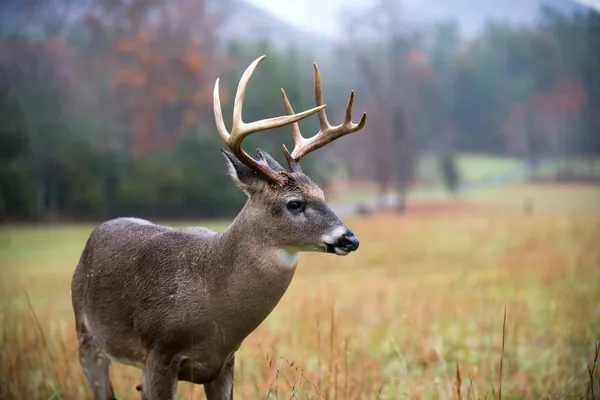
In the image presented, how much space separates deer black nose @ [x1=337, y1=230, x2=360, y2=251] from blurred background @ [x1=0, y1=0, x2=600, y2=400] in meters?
3.10

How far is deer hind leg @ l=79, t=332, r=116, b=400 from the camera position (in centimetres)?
259

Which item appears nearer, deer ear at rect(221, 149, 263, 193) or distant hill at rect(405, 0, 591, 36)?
deer ear at rect(221, 149, 263, 193)

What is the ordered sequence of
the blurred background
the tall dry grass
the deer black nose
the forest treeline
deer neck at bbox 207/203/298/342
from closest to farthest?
1. the deer black nose
2. deer neck at bbox 207/203/298/342
3. the tall dry grass
4. the blurred background
5. the forest treeline

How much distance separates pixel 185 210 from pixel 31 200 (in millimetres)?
1640

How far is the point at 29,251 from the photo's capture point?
645 cm

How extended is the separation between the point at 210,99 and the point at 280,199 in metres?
5.86

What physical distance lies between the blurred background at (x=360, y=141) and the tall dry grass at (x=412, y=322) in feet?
0.13

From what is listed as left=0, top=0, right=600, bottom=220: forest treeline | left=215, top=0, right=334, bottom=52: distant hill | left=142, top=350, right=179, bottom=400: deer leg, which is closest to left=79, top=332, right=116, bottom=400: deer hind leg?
left=142, top=350, right=179, bottom=400: deer leg

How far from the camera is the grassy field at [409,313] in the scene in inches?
128

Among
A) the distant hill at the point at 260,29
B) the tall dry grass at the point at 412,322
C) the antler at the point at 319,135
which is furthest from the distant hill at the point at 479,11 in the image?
the antler at the point at 319,135

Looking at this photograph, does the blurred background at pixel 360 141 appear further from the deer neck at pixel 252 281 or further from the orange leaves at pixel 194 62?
the deer neck at pixel 252 281

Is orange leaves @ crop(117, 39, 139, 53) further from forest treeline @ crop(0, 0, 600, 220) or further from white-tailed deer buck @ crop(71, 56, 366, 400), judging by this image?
white-tailed deer buck @ crop(71, 56, 366, 400)

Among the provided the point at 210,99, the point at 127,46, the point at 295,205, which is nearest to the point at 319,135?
the point at 295,205

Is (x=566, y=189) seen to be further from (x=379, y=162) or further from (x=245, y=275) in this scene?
(x=245, y=275)
